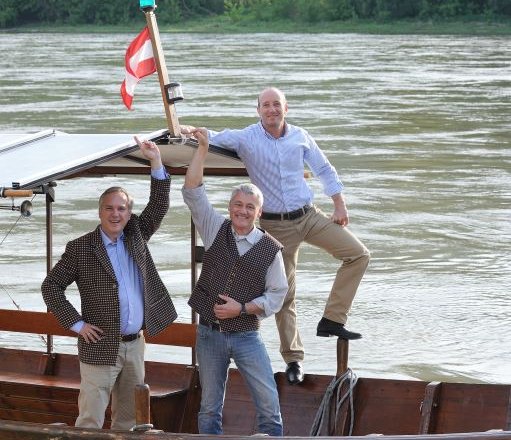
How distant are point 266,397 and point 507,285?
9190mm

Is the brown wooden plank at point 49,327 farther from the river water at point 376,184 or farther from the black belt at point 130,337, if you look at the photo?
the river water at point 376,184

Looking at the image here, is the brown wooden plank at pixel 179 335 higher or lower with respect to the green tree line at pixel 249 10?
higher

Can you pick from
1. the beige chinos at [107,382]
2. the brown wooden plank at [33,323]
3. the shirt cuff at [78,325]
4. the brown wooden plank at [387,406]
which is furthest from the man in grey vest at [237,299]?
the brown wooden plank at [33,323]

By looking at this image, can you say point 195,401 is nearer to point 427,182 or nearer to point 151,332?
point 151,332

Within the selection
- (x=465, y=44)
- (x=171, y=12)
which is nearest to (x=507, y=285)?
(x=465, y=44)

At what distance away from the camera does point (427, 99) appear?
4006cm

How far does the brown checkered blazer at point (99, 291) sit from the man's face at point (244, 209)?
0.49 meters

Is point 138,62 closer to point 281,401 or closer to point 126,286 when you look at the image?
point 126,286

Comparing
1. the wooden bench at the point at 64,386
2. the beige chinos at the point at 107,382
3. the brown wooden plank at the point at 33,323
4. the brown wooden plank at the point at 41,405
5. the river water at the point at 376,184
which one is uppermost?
the beige chinos at the point at 107,382

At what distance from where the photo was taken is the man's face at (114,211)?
7.20 meters

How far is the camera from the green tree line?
3307 inches

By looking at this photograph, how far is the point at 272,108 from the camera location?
8.45m

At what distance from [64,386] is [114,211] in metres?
1.81

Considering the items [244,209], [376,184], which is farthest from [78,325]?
[376,184]
